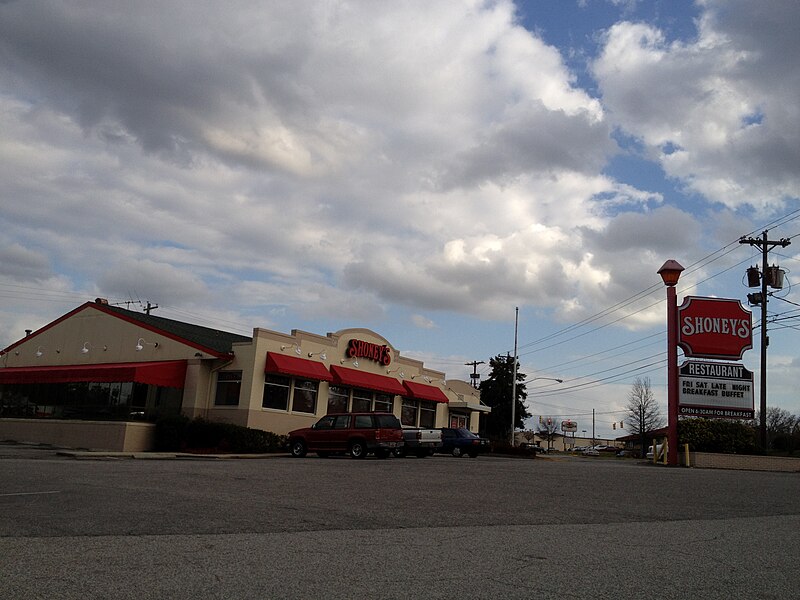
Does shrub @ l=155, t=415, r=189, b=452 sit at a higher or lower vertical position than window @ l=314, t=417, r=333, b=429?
lower

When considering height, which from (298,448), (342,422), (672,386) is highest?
(672,386)

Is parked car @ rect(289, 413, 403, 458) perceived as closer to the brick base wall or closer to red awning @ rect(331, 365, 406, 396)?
red awning @ rect(331, 365, 406, 396)

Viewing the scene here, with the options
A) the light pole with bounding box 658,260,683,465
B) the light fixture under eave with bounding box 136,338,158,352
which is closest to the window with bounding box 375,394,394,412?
the light fixture under eave with bounding box 136,338,158,352

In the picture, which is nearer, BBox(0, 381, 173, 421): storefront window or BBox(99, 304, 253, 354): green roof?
BBox(0, 381, 173, 421): storefront window

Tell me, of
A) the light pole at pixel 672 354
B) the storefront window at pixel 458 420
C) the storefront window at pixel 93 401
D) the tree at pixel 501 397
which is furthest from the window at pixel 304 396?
the tree at pixel 501 397

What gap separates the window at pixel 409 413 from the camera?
145 ft

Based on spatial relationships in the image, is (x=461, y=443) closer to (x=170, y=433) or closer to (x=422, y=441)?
(x=422, y=441)

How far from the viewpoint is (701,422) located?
34125 mm

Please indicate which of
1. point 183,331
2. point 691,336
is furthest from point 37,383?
point 691,336

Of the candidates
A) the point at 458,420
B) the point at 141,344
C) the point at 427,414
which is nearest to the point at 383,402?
the point at 427,414

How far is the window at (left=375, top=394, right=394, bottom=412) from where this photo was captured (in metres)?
42.0

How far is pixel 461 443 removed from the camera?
117 ft

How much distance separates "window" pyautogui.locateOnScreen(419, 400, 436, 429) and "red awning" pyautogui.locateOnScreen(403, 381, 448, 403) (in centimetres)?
96

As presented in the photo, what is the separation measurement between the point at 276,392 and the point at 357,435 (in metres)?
8.97
